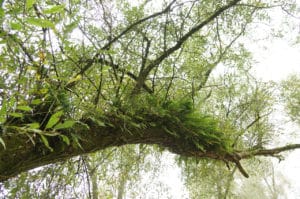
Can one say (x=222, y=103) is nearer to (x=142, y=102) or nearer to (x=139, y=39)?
(x=139, y=39)

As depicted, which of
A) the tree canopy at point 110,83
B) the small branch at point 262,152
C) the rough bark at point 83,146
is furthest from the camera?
the small branch at point 262,152

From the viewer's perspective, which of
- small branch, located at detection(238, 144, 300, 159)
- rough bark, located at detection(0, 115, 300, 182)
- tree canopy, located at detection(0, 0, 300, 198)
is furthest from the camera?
small branch, located at detection(238, 144, 300, 159)

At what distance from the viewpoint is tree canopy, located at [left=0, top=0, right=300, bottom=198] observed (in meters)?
1.07

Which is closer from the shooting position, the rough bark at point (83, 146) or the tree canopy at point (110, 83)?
the tree canopy at point (110, 83)

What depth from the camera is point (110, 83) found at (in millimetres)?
2070

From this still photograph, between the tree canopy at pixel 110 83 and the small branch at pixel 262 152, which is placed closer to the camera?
the tree canopy at pixel 110 83

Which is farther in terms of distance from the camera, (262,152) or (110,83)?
(262,152)

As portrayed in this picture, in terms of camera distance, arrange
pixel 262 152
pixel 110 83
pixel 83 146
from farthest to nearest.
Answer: pixel 262 152 → pixel 110 83 → pixel 83 146

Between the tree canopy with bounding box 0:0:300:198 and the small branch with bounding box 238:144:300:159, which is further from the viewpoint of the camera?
the small branch with bounding box 238:144:300:159

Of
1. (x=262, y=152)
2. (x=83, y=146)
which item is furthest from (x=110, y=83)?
(x=262, y=152)

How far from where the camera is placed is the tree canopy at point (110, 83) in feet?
3.50

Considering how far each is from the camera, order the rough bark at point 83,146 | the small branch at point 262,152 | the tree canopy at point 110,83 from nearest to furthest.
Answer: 1. the tree canopy at point 110,83
2. the rough bark at point 83,146
3. the small branch at point 262,152

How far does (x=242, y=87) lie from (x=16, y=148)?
134 inches

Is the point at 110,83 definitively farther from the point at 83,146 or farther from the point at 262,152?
the point at 262,152
